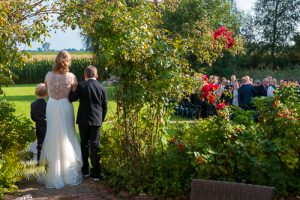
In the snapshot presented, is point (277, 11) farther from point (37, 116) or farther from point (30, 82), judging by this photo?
point (37, 116)

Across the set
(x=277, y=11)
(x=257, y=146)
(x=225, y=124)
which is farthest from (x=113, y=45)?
(x=277, y=11)

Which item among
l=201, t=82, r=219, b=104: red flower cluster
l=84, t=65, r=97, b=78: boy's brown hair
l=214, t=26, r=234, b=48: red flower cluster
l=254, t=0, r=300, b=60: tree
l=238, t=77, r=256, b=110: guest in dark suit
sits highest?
l=254, t=0, r=300, b=60: tree

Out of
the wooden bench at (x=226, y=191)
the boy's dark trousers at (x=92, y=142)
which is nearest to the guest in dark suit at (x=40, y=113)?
the boy's dark trousers at (x=92, y=142)

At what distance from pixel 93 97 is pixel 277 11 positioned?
129ft

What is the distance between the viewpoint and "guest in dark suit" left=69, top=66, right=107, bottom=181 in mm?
6836

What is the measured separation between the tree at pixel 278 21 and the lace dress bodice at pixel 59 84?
37605 millimetres

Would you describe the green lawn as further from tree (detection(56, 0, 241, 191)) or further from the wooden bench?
the wooden bench

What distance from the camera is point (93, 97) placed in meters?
6.87

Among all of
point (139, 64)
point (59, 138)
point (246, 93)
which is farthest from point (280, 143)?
point (246, 93)

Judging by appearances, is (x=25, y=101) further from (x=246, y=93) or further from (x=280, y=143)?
(x=280, y=143)

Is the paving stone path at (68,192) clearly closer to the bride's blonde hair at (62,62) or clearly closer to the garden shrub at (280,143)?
the bride's blonde hair at (62,62)

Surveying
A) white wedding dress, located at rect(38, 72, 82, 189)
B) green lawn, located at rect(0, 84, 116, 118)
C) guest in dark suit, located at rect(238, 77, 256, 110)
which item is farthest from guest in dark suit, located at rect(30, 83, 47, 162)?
guest in dark suit, located at rect(238, 77, 256, 110)

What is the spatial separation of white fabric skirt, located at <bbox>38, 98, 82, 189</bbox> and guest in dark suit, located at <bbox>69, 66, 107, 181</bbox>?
0.20 metres

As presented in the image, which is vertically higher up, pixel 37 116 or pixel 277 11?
pixel 277 11
